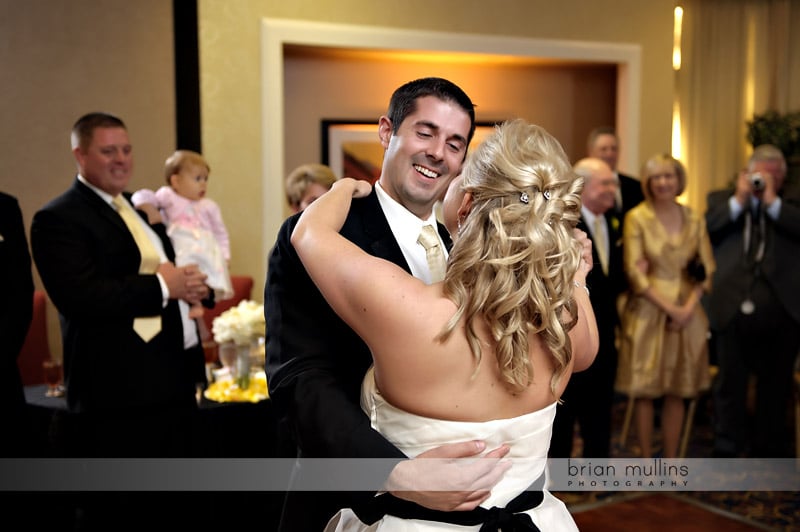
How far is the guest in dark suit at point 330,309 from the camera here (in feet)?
5.27

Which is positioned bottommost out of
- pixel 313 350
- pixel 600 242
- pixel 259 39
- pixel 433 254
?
pixel 313 350

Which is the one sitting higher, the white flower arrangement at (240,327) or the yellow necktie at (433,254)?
the yellow necktie at (433,254)

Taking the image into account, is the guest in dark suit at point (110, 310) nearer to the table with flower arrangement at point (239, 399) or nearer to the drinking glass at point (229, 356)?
the table with flower arrangement at point (239, 399)

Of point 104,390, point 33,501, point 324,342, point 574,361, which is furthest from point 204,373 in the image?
point 574,361

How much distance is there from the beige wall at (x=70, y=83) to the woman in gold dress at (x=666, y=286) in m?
2.89

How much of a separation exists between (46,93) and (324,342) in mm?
2301

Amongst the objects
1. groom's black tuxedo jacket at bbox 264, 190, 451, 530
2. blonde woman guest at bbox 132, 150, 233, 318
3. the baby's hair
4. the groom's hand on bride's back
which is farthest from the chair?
the groom's hand on bride's back

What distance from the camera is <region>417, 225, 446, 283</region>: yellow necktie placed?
73.5 inches

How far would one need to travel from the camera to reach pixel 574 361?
5.46 ft

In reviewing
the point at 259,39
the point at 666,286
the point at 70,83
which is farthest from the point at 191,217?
the point at 666,286

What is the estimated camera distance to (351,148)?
601cm

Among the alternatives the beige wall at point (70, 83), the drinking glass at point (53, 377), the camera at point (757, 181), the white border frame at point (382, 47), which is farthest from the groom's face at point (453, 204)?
the white border frame at point (382, 47)

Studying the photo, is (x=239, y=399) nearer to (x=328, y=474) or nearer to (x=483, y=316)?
(x=328, y=474)

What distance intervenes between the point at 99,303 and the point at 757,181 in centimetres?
358
